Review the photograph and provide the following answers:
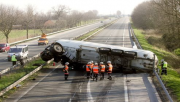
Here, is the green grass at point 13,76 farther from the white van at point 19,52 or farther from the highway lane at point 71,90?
the white van at point 19,52

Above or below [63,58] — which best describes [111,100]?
below

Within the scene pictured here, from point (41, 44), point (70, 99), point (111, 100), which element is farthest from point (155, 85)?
point (41, 44)

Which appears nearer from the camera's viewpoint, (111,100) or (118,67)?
(111,100)

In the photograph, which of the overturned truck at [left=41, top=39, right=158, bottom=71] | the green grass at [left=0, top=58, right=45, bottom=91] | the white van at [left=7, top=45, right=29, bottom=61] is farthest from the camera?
the white van at [left=7, top=45, right=29, bottom=61]

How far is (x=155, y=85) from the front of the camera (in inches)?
618

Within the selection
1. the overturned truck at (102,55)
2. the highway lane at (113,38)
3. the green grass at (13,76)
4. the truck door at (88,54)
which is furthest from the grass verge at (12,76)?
the highway lane at (113,38)

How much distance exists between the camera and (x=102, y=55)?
19.9 m

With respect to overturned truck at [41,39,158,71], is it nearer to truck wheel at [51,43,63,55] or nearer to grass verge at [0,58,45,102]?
truck wheel at [51,43,63,55]

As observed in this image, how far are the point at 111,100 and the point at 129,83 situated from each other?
13.1 feet

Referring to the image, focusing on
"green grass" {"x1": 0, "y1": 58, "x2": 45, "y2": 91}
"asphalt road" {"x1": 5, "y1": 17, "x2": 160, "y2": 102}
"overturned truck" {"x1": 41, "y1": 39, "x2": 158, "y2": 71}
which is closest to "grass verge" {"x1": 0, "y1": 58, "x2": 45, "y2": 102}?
"green grass" {"x1": 0, "y1": 58, "x2": 45, "y2": 91}

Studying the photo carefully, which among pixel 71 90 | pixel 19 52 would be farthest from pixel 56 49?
pixel 71 90

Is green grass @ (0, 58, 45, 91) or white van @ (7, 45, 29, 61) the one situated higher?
white van @ (7, 45, 29, 61)

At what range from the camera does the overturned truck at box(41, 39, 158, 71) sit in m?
19.0

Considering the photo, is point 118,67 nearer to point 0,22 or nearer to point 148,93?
point 148,93
